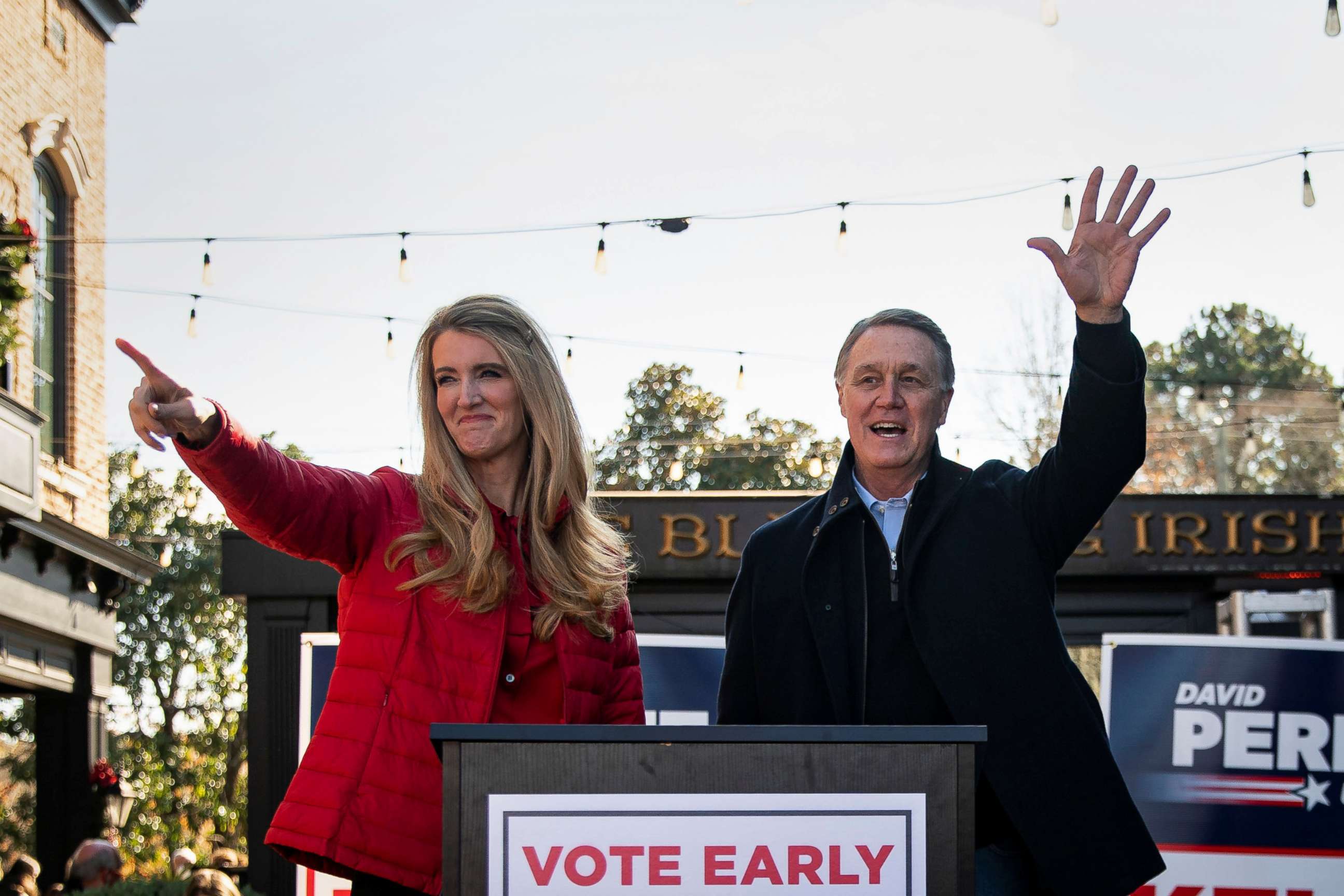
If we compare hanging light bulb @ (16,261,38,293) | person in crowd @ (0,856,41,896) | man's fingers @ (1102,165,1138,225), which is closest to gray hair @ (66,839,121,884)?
person in crowd @ (0,856,41,896)

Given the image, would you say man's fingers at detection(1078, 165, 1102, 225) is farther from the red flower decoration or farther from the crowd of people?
the red flower decoration

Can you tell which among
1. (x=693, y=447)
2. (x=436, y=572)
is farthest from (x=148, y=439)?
(x=693, y=447)

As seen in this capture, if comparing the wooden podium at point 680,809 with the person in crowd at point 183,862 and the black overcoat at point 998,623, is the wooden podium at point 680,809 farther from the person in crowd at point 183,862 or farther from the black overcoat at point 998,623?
the person in crowd at point 183,862

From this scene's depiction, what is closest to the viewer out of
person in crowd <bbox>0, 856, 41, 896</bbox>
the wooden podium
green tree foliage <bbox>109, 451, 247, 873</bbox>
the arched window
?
the wooden podium

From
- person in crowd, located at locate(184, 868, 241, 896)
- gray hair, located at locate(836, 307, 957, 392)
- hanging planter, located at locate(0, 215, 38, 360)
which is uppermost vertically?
hanging planter, located at locate(0, 215, 38, 360)

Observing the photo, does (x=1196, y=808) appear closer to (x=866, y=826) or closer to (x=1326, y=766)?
(x=1326, y=766)

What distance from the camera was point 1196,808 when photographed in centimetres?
624

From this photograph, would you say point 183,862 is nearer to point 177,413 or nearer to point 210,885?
point 210,885

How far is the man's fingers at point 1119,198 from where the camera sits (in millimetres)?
2602

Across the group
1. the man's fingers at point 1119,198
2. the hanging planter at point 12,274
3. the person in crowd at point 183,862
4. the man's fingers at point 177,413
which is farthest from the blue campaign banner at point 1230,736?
the person in crowd at point 183,862

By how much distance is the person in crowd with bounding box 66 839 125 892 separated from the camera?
29.7 feet

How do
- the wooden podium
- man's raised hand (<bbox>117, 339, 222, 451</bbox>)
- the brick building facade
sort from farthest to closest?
the brick building facade
man's raised hand (<bbox>117, 339, 222, 451</bbox>)
the wooden podium

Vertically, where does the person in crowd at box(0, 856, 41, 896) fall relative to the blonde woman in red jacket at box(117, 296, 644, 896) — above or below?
below

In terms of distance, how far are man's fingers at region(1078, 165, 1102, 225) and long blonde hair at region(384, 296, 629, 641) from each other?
3.25 ft
